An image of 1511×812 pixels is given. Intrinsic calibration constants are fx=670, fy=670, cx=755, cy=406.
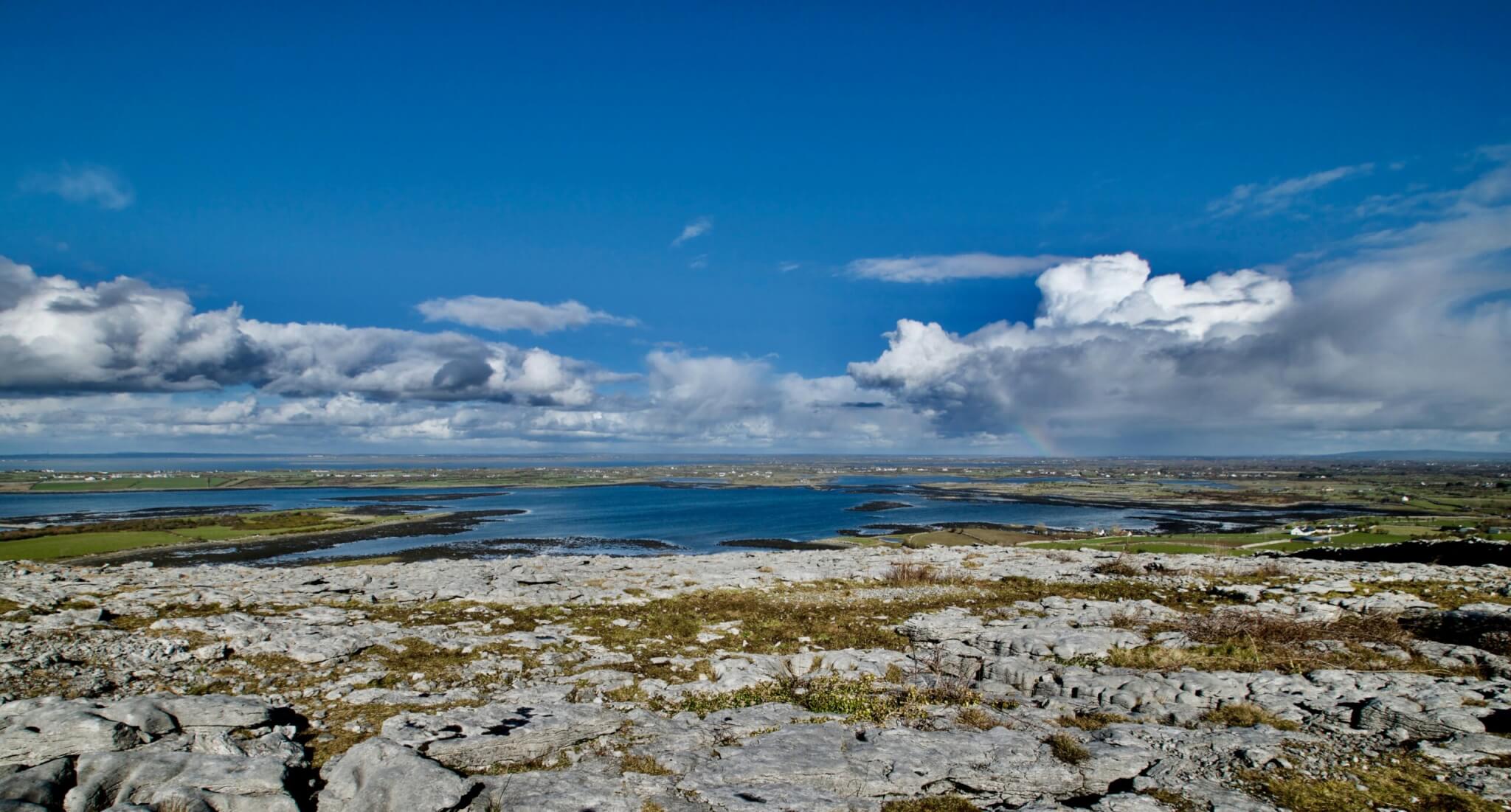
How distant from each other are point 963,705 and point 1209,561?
26.3m

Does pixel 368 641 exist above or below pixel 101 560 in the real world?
above

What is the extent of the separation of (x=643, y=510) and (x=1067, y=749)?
125 metres

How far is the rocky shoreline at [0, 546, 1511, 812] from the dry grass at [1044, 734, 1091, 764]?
0.05 m

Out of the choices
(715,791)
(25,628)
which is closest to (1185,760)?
(715,791)

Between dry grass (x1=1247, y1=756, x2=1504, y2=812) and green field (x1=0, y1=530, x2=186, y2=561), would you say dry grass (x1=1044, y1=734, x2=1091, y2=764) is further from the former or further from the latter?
green field (x1=0, y1=530, x2=186, y2=561)

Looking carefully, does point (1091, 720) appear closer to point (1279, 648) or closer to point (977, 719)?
point (977, 719)

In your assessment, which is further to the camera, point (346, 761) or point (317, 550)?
point (317, 550)

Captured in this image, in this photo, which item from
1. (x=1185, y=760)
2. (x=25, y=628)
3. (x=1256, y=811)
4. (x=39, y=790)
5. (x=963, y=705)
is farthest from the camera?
(x=25, y=628)

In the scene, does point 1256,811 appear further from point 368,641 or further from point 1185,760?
point 368,641

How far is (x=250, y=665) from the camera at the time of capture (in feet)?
48.2

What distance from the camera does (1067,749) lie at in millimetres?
10445

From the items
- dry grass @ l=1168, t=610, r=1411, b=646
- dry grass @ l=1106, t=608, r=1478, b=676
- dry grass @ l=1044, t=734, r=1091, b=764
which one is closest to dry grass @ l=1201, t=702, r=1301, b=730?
dry grass @ l=1106, t=608, r=1478, b=676

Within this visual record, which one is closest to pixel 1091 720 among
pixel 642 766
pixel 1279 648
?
pixel 1279 648

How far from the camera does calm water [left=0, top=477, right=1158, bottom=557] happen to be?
9112 centimetres
